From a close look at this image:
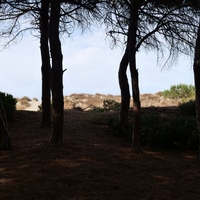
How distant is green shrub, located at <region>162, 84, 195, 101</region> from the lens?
2408 cm

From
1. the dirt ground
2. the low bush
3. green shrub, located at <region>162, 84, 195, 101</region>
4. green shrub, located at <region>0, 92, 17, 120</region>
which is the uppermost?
green shrub, located at <region>162, 84, 195, 101</region>

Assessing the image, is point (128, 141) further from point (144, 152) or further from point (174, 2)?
point (174, 2)

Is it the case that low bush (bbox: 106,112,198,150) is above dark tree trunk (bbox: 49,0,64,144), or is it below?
below

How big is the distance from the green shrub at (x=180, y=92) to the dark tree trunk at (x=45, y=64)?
1293 centimetres

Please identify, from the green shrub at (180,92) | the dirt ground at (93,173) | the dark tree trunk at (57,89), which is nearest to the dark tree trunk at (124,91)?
the dirt ground at (93,173)

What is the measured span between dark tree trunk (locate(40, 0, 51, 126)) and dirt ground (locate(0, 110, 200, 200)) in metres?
3.44

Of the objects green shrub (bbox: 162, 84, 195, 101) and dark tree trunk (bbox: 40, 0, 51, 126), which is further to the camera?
green shrub (bbox: 162, 84, 195, 101)

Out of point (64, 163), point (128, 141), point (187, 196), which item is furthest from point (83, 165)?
point (128, 141)

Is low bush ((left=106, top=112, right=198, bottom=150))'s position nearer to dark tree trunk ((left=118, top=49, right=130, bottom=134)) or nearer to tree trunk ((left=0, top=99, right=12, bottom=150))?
dark tree trunk ((left=118, top=49, right=130, bottom=134))

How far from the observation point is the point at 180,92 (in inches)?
963

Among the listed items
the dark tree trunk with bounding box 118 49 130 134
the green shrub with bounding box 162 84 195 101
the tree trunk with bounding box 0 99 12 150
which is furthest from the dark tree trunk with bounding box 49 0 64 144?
the green shrub with bounding box 162 84 195 101

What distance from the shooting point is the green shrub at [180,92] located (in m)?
24.1

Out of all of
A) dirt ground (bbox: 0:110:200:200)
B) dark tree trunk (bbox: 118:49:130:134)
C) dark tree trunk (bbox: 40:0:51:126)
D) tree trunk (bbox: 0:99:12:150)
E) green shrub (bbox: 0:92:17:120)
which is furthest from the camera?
green shrub (bbox: 0:92:17:120)

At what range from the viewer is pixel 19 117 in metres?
14.7
